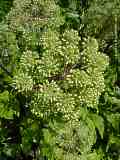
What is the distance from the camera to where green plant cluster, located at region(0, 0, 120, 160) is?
356 centimetres

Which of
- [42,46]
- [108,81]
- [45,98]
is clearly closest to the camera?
[45,98]

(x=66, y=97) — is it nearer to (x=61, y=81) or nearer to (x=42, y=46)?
(x=61, y=81)

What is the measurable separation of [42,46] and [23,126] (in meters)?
0.84

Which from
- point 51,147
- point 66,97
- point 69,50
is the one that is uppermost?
point 69,50

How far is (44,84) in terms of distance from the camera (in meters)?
3.55

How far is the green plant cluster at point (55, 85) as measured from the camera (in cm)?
356

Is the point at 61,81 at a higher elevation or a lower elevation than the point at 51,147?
higher

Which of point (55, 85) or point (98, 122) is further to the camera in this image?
point (98, 122)

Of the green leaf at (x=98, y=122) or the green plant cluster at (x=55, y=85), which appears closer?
the green plant cluster at (x=55, y=85)

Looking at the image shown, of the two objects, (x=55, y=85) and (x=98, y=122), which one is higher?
(x=55, y=85)

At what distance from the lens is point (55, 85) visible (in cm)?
351

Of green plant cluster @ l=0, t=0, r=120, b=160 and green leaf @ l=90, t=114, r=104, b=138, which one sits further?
green leaf @ l=90, t=114, r=104, b=138

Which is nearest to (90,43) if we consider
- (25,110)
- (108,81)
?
(25,110)

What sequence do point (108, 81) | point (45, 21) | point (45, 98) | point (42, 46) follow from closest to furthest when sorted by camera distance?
1. point (45, 98)
2. point (42, 46)
3. point (45, 21)
4. point (108, 81)
